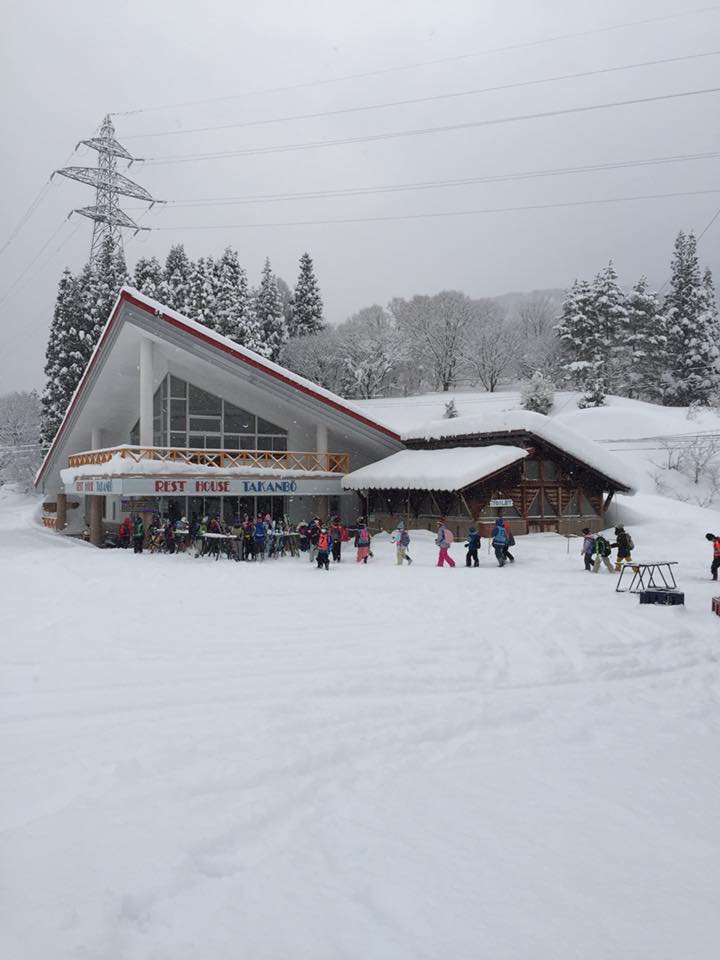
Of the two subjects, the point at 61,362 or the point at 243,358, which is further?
the point at 61,362

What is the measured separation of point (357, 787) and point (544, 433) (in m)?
18.6

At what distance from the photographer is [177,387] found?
86.8 feet

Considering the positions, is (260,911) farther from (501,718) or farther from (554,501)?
(554,501)

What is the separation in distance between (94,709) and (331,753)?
2549 mm

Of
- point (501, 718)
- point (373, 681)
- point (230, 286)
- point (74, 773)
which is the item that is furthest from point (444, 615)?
point (230, 286)

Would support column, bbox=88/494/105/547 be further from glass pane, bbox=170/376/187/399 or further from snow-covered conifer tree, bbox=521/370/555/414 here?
snow-covered conifer tree, bbox=521/370/555/414

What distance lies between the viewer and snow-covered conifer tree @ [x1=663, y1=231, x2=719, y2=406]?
4869 centimetres

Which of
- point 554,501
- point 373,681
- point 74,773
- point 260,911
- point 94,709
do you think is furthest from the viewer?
point 554,501

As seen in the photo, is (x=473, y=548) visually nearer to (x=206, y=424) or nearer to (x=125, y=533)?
(x=125, y=533)

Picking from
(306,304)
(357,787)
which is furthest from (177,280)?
(357,787)

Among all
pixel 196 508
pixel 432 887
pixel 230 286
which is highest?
pixel 230 286

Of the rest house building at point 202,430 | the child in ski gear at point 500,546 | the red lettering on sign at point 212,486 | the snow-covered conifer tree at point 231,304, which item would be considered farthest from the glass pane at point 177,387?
the snow-covered conifer tree at point 231,304

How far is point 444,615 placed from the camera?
11867 millimetres

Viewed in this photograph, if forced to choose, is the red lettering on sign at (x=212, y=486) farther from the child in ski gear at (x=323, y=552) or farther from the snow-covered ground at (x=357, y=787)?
the snow-covered ground at (x=357, y=787)
